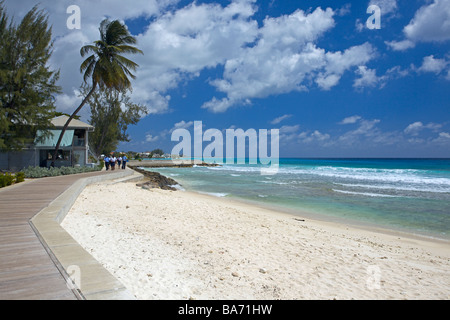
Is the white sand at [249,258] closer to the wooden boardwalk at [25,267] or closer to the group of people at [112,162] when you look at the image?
the wooden boardwalk at [25,267]

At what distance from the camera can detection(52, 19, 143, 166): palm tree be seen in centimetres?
2116

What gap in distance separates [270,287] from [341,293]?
3.54 feet

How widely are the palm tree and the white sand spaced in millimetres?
15174

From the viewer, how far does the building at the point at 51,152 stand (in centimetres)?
2161

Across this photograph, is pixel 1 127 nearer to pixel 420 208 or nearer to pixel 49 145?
pixel 49 145

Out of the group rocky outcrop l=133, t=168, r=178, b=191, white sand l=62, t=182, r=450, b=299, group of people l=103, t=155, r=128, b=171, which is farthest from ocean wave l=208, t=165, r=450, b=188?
white sand l=62, t=182, r=450, b=299

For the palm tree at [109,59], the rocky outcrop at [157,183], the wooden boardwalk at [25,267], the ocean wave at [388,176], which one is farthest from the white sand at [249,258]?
the ocean wave at [388,176]

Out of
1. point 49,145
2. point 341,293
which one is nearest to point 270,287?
point 341,293

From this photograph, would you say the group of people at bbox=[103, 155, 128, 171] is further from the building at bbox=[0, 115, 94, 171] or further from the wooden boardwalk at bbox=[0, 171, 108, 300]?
the wooden boardwalk at bbox=[0, 171, 108, 300]

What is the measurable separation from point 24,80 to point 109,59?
6227mm

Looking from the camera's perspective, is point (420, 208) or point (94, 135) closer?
point (420, 208)

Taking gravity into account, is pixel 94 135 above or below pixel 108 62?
below

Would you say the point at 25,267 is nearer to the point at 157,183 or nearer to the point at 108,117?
the point at 157,183

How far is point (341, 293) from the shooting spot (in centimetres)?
415
